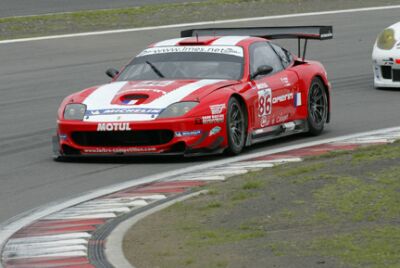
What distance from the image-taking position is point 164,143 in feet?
39.4

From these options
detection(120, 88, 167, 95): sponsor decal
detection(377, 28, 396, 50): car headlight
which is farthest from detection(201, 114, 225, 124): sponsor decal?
detection(377, 28, 396, 50): car headlight

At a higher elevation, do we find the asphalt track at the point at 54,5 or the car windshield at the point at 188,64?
the car windshield at the point at 188,64

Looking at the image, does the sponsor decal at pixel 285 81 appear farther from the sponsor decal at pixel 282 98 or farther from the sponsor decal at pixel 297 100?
the sponsor decal at pixel 297 100

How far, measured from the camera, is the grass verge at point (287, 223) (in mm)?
7125

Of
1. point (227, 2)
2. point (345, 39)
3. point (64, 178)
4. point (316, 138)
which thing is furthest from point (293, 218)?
point (227, 2)

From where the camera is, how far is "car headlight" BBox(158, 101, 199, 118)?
12.0 m

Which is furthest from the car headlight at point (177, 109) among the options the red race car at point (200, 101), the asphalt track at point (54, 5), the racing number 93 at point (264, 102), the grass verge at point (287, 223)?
the asphalt track at point (54, 5)

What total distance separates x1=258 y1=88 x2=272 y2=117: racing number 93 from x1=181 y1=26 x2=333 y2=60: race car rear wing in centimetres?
141

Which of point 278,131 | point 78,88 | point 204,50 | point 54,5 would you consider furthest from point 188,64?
point 54,5

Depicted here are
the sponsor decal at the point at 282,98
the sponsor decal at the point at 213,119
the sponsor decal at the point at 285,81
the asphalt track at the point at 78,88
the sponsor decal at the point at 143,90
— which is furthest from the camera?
the sponsor decal at the point at 285,81

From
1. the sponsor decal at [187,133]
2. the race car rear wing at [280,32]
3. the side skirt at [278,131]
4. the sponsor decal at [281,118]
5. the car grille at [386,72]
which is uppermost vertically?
the race car rear wing at [280,32]

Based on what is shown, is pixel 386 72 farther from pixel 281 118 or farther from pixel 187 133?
pixel 187 133

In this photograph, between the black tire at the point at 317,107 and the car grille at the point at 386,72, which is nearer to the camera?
the black tire at the point at 317,107

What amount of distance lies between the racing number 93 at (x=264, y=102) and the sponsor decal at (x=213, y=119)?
2.74 ft
